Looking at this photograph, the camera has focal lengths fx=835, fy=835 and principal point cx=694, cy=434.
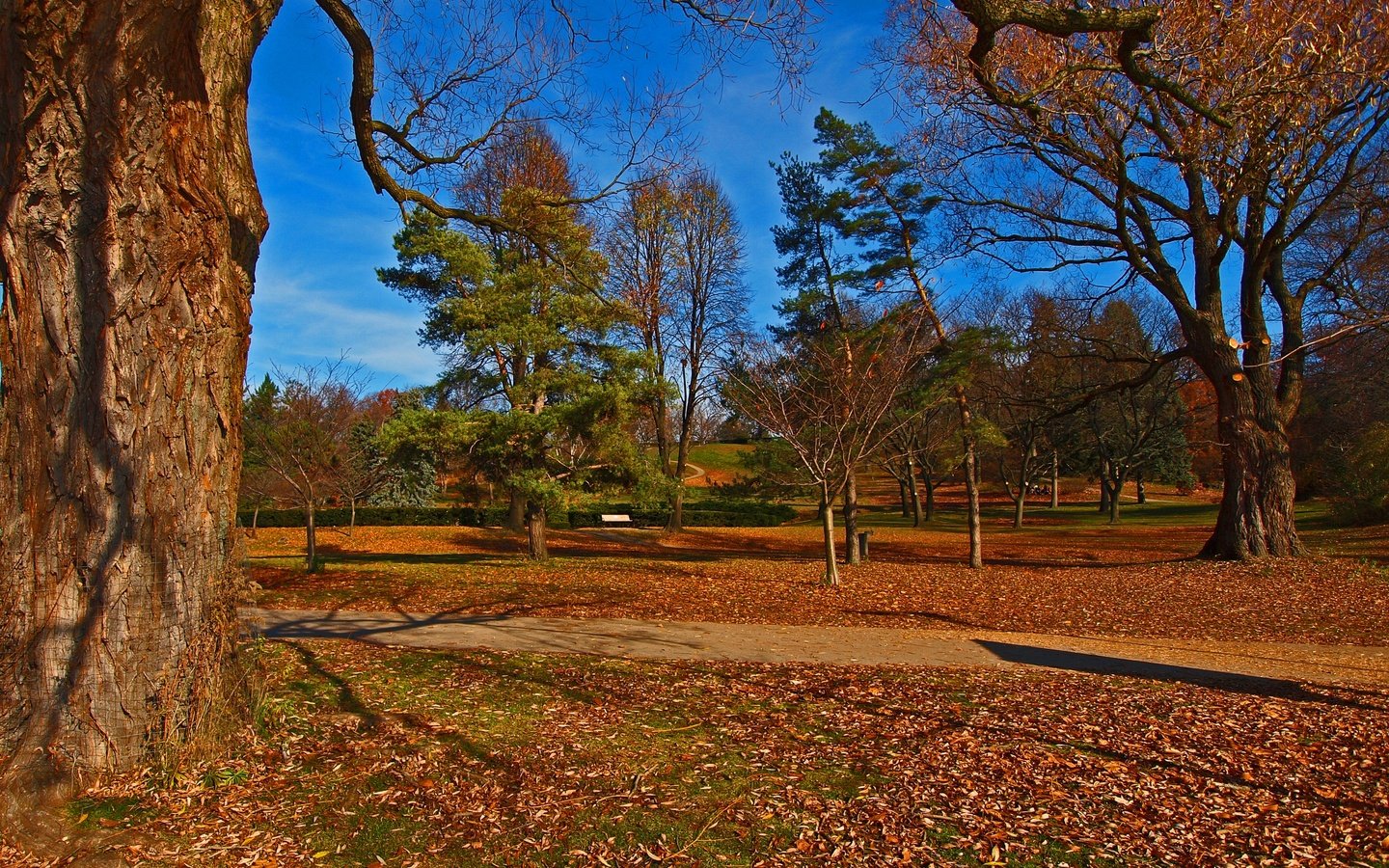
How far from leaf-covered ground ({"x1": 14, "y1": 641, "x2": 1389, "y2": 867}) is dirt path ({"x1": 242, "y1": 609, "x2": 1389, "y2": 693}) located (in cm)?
195

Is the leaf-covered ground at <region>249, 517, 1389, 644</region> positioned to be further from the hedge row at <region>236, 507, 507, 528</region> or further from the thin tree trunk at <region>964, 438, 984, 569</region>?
the hedge row at <region>236, 507, 507, 528</region>

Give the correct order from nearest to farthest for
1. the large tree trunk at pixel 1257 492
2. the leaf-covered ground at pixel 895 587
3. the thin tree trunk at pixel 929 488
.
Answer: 1. the leaf-covered ground at pixel 895 587
2. the large tree trunk at pixel 1257 492
3. the thin tree trunk at pixel 929 488

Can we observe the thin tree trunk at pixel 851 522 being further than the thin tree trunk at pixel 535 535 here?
Yes

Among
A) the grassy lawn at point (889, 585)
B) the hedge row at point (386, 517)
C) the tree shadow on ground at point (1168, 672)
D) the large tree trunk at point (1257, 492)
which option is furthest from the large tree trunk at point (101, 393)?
the hedge row at point (386, 517)

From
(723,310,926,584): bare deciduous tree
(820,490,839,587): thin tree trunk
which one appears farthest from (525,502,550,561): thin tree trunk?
(820,490,839,587): thin tree trunk

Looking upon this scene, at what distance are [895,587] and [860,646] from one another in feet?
20.8

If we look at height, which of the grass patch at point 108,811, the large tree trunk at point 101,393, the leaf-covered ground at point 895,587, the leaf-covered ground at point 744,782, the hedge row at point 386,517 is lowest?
the leaf-covered ground at point 895,587

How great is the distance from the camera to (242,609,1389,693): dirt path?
805cm

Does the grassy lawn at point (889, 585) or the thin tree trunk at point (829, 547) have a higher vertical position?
the thin tree trunk at point (829, 547)

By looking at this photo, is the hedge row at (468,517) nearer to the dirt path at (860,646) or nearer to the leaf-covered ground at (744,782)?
the dirt path at (860,646)

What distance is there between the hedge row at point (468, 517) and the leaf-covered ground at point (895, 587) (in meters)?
5.88

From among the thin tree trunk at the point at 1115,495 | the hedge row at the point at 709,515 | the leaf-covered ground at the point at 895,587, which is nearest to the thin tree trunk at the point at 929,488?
the hedge row at the point at 709,515

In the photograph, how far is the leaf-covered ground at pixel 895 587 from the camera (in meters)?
11.5

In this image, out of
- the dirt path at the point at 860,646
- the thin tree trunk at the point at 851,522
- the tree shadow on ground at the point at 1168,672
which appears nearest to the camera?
the tree shadow on ground at the point at 1168,672
